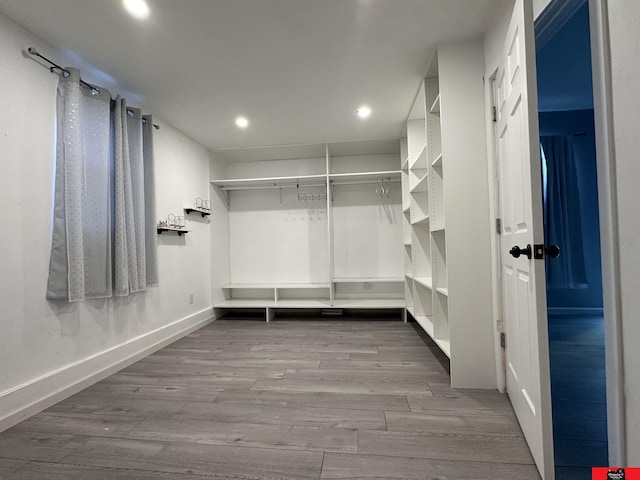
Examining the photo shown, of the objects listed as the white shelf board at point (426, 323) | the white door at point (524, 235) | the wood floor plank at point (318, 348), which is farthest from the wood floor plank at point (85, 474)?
the white shelf board at point (426, 323)

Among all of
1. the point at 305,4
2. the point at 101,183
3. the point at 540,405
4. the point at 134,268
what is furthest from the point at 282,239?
the point at 540,405

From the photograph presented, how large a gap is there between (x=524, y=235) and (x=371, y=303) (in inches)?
97.9

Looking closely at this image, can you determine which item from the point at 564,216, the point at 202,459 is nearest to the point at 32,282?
the point at 202,459

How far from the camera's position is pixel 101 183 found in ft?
6.63

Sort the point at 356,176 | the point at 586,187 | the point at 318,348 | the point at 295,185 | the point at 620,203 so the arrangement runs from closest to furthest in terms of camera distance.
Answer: the point at 620,203 → the point at 318,348 → the point at 586,187 → the point at 356,176 → the point at 295,185

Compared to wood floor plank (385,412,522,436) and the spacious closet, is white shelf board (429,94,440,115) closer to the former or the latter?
the spacious closet

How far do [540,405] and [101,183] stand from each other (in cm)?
289

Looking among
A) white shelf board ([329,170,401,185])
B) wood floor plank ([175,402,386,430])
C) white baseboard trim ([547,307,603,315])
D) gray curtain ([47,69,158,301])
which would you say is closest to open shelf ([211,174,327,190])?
white shelf board ([329,170,401,185])

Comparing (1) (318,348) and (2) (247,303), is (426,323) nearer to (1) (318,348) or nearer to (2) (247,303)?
(1) (318,348)

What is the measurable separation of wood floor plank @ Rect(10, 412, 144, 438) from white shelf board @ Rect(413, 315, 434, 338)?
2155mm

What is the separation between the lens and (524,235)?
121 centimetres

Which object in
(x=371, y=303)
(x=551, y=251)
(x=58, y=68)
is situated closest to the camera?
(x=551, y=251)

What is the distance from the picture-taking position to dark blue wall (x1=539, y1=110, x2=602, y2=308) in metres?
3.36

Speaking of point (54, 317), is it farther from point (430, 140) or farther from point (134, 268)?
point (430, 140)
